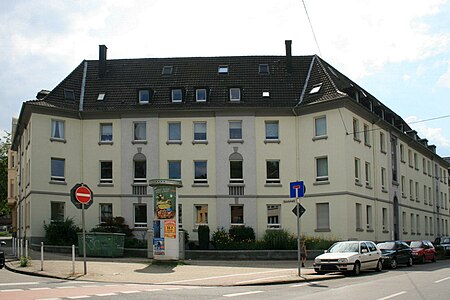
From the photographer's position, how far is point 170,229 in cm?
2741

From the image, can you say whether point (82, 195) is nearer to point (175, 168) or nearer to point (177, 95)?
point (175, 168)

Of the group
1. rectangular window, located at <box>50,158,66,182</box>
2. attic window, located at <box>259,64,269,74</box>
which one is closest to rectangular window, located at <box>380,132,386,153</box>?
attic window, located at <box>259,64,269,74</box>

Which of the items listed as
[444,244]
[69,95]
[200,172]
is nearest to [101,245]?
[200,172]

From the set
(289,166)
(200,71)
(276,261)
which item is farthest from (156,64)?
(276,261)

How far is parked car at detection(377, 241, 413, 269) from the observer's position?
94.9ft

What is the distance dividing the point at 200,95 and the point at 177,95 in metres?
1.67

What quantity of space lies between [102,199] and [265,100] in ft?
44.4

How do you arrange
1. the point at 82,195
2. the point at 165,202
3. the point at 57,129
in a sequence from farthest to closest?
1. the point at 57,129
2. the point at 165,202
3. the point at 82,195

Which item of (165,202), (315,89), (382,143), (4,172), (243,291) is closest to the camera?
(243,291)

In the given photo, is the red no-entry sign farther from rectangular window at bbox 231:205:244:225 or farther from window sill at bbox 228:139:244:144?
window sill at bbox 228:139:244:144

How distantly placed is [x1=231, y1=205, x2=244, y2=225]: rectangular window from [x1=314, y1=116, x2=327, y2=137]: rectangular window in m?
7.36

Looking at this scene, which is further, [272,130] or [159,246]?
[272,130]

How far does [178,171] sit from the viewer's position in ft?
144

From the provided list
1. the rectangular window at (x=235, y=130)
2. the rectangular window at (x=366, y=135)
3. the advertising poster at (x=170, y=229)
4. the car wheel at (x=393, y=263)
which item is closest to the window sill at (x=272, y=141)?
the rectangular window at (x=235, y=130)
